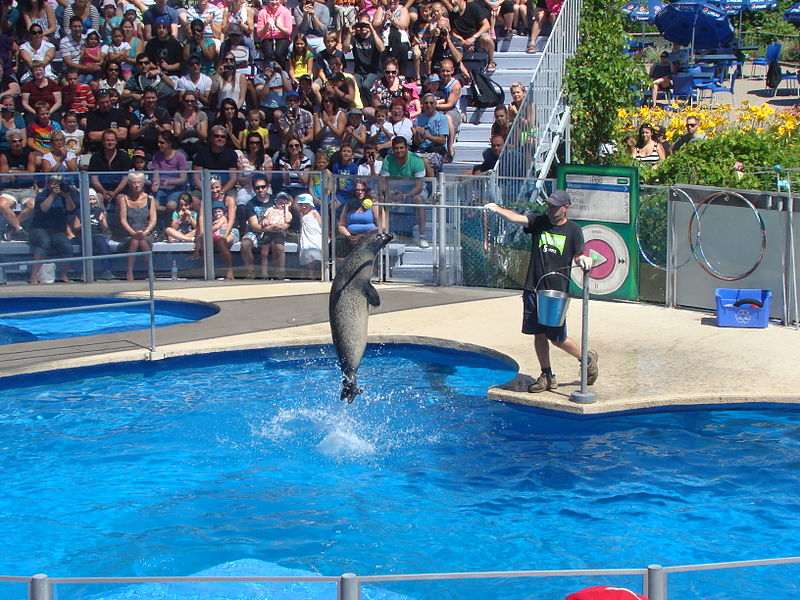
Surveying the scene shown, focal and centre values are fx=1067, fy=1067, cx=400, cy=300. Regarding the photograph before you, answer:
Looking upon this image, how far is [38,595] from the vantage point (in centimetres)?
345

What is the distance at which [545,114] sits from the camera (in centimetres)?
1482

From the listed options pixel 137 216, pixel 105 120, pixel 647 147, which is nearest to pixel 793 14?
pixel 647 147

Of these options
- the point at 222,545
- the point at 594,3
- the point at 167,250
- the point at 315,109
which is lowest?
the point at 222,545

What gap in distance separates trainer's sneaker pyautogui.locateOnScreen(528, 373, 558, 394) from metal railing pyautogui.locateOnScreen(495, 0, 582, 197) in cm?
503

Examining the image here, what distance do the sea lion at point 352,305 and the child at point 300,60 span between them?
31.8 feet

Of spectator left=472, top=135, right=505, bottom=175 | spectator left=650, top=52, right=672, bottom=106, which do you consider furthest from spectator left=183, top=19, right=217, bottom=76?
spectator left=650, top=52, right=672, bottom=106

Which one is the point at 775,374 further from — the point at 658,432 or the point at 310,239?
the point at 310,239

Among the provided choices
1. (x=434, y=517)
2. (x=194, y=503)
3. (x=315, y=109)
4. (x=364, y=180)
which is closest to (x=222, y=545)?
(x=194, y=503)

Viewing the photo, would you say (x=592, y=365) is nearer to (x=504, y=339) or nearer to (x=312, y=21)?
(x=504, y=339)

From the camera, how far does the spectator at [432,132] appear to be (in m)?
14.9

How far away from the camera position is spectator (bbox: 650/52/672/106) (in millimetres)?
22688

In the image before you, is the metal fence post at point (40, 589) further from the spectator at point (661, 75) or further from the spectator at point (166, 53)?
the spectator at point (661, 75)

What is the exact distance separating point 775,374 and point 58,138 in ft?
32.8

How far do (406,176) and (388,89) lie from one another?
314cm
